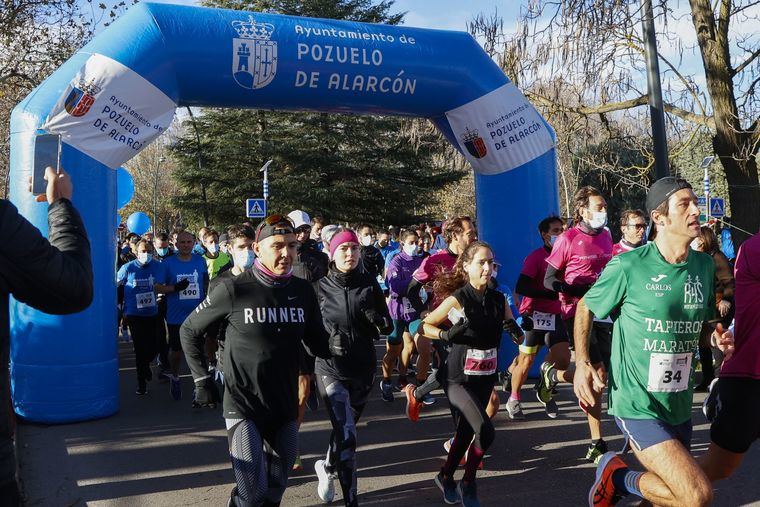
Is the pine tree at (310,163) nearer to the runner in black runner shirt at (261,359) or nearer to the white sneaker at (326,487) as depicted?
the white sneaker at (326,487)

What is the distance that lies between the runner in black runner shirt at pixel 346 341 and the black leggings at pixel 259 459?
0.89 meters

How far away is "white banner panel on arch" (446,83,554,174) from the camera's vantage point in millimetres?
8914

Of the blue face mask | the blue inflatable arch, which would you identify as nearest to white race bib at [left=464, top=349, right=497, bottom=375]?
the blue inflatable arch

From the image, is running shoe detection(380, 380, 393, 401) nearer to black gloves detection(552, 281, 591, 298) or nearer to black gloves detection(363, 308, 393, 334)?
black gloves detection(552, 281, 591, 298)

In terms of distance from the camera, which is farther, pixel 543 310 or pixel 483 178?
pixel 483 178

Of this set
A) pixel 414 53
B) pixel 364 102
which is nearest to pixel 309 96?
pixel 364 102

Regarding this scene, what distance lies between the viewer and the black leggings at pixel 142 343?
8695 mm

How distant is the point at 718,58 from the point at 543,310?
5.68 metres

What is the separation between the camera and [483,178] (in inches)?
364

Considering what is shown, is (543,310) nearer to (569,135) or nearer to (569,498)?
(569,498)

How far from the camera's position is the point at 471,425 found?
467cm

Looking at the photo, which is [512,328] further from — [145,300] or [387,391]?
[145,300]

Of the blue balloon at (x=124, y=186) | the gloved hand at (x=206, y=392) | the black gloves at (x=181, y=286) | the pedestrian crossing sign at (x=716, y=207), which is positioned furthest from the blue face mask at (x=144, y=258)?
the pedestrian crossing sign at (x=716, y=207)

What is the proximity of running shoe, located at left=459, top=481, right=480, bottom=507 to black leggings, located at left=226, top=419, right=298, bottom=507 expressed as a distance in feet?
4.44
